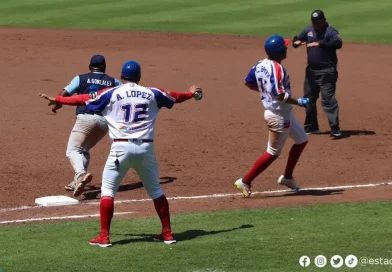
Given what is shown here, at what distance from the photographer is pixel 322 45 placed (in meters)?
15.0

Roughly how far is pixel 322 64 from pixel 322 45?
0.42m

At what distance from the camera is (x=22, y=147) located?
48.0 feet

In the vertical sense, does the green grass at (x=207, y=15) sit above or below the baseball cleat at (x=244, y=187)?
above

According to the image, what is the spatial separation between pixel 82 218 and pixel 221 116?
6246 millimetres

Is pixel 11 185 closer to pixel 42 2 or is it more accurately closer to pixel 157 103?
pixel 157 103

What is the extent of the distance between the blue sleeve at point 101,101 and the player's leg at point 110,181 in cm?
41

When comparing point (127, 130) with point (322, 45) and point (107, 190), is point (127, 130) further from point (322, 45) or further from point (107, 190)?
point (322, 45)

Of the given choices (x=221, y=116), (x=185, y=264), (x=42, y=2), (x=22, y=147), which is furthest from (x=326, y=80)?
(x=42, y=2)

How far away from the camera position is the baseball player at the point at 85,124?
1195cm

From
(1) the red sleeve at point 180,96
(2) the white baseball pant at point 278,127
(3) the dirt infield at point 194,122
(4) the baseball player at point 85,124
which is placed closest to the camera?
(1) the red sleeve at point 180,96

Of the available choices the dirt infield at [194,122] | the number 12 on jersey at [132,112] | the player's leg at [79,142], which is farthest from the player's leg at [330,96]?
the number 12 on jersey at [132,112]

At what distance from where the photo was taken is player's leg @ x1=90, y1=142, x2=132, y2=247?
920cm

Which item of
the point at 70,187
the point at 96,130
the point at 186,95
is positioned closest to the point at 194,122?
the point at 96,130

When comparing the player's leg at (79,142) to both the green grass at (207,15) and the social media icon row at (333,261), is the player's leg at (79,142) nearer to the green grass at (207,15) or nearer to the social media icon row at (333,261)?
the social media icon row at (333,261)
